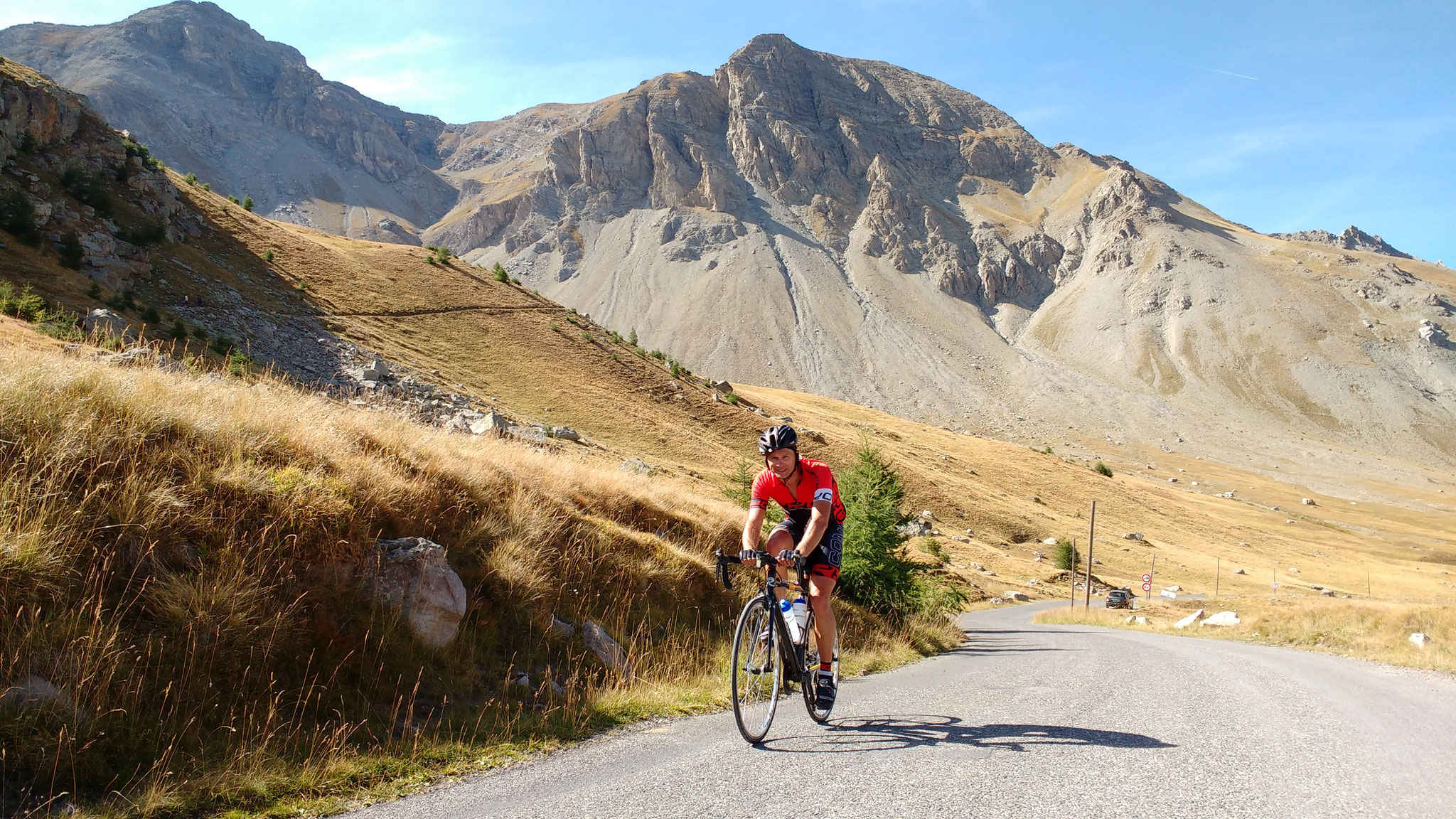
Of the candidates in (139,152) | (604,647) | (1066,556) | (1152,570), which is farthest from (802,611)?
(1152,570)

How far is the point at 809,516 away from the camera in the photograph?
245 inches

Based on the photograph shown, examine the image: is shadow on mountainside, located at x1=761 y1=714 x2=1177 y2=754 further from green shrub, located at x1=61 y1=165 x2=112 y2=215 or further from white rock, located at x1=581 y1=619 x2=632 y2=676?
green shrub, located at x1=61 y1=165 x2=112 y2=215

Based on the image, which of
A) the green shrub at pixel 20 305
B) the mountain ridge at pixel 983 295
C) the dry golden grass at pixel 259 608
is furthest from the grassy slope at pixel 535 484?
the mountain ridge at pixel 983 295

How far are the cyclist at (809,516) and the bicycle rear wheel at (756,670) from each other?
0.43 meters

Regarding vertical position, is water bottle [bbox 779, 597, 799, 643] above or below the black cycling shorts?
below

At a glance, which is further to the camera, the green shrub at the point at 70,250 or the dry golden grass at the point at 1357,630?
the green shrub at the point at 70,250

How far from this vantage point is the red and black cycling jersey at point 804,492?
5.98m

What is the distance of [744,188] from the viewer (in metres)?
190

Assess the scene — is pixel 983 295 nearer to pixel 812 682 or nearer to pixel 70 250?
pixel 70 250

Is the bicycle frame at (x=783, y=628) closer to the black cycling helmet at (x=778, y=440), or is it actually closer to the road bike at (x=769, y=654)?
the road bike at (x=769, y=654)

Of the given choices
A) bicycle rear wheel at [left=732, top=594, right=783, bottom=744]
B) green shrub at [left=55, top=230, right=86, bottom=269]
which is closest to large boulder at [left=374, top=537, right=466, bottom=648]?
bicycle rear wheel at [left=732, top=594, right=783, bottom=744]

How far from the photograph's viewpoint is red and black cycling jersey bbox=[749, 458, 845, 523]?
5980mm

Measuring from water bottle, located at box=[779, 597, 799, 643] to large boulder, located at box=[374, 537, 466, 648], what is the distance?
2.71 metres

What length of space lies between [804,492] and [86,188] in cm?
3935
